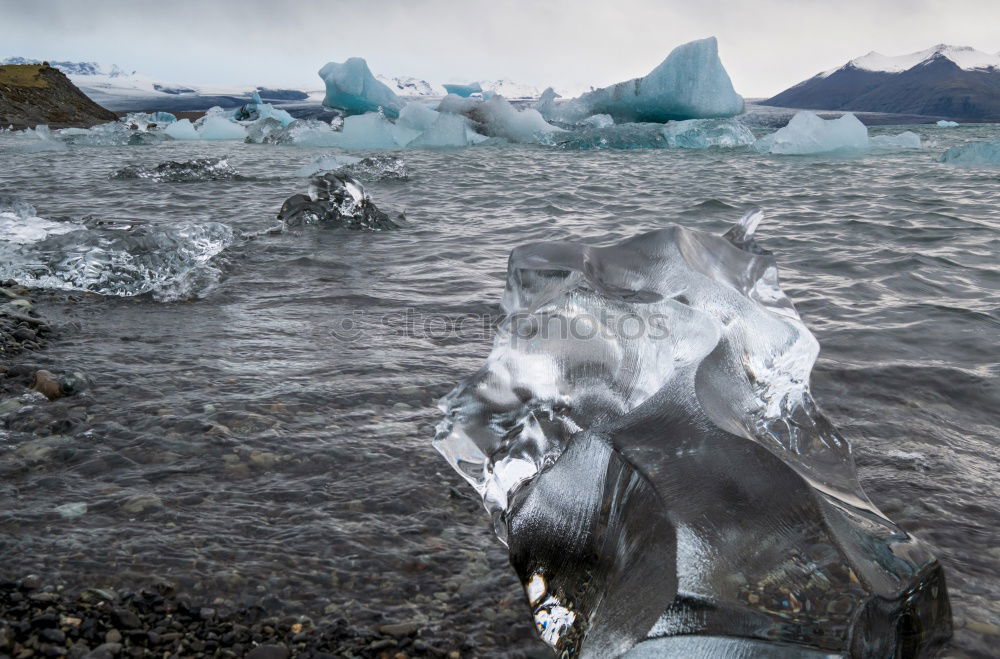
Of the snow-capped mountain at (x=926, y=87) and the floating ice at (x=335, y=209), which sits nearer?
the floating ice at (x=335, y=209)

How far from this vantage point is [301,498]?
2.11 meters

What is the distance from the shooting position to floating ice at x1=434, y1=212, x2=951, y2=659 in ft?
4.42

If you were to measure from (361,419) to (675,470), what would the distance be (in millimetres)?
1405

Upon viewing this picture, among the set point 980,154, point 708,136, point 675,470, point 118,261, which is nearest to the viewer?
point 675,470

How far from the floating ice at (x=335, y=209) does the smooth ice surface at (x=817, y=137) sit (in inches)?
520

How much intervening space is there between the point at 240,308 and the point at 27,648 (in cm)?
289

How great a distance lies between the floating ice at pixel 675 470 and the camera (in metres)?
1.35

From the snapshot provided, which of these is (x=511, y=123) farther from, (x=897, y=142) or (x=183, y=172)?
(x=183, y=172)

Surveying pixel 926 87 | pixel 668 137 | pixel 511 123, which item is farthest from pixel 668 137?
pixel 926 87

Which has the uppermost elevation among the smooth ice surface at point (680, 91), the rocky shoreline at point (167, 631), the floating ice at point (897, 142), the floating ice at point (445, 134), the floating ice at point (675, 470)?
the smooth ice surface at point (680, 91)

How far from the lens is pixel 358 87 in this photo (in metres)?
27.0

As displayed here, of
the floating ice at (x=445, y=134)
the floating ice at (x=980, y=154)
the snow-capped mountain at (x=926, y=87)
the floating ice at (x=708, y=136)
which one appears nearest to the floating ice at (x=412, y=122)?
the floating ice at (x=445, y=134)

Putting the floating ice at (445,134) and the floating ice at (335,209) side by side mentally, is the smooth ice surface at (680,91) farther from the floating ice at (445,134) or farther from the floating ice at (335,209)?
the floating ice at (335,209)

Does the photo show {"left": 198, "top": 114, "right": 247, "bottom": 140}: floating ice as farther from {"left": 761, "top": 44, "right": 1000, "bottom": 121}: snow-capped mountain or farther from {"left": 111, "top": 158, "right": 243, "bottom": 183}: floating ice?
{"left": 761, "top": 44, "right": 1000, "bottom": 121}: snow-capped mountain
